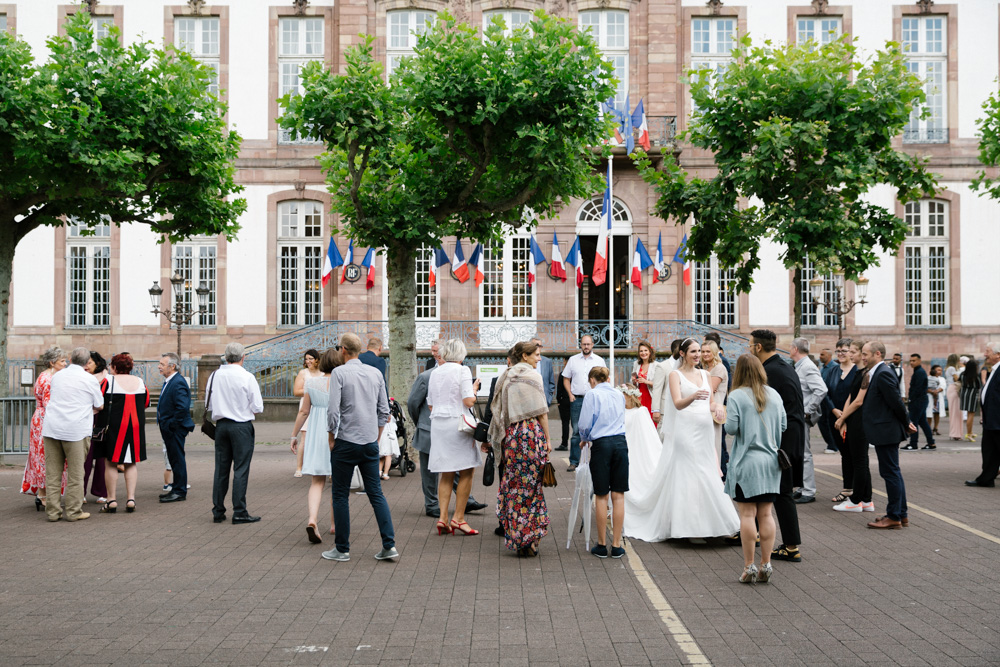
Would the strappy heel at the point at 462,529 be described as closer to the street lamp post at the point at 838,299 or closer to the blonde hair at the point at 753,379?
the blonde hair at the point at 753,379

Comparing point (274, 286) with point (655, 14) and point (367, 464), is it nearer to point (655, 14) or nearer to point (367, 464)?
point (655, 14)

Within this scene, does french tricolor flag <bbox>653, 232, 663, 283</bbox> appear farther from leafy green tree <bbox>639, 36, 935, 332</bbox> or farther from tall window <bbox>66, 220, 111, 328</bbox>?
tall window <bbox>66, 220, 111, 328</bbox>

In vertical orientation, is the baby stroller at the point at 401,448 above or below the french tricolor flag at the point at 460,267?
below

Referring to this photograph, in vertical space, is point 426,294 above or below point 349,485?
above

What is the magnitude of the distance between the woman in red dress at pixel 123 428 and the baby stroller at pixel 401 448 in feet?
11.4

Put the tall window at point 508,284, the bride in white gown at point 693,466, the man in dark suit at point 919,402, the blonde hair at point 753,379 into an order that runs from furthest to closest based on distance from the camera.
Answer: the tall window at point 508,284 → the man in dark suit at point 919,402 → the bride in white gown at point 693,466 → the blonde hair at point 753,379

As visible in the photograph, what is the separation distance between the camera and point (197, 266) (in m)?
27.0

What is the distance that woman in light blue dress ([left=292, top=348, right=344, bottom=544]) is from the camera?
8.59 metres

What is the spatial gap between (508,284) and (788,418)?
18.6 meters

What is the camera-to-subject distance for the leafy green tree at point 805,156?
15.6m

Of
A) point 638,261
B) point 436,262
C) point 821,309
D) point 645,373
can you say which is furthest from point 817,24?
point 645,373

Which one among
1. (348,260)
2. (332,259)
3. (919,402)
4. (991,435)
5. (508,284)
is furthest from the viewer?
(508,284)

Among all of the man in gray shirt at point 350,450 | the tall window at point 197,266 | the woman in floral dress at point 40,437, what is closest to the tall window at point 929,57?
the tall window at point 197,266

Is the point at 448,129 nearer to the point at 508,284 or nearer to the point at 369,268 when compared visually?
the point at 369,268
